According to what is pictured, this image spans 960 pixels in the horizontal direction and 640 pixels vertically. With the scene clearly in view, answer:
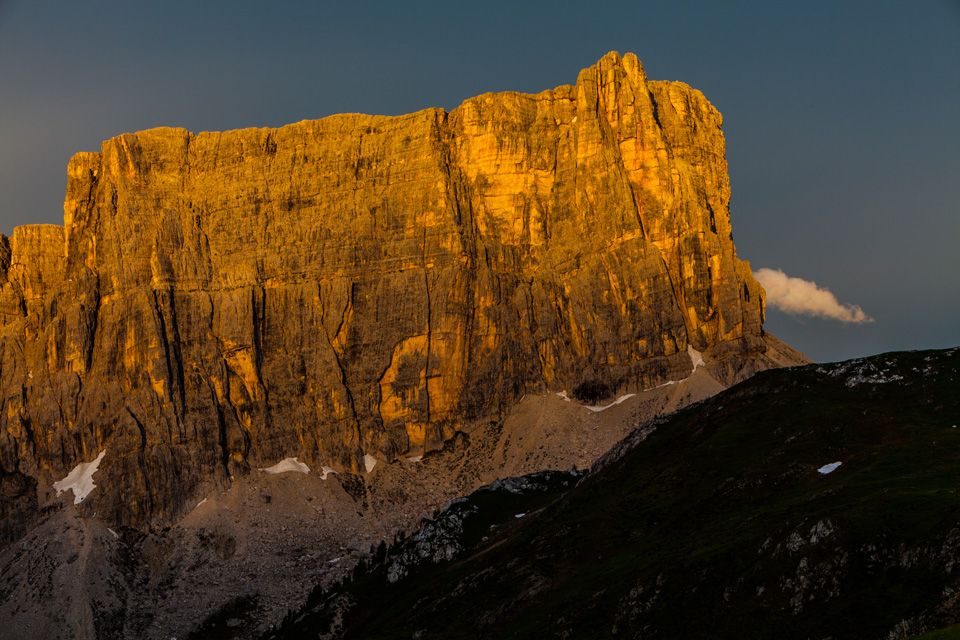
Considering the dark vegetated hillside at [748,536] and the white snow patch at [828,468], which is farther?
the white snow patch at [828,468]

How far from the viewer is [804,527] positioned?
258 ft

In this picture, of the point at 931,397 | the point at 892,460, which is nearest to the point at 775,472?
the point at 892,460

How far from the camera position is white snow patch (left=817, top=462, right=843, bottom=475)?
4024 inches

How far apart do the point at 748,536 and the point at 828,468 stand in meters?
20.7

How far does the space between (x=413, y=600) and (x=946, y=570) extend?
78.2 meters

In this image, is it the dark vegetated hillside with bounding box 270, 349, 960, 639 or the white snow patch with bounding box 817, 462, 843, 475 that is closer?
the dark vegetated hillside with bounding box 270, 349, 960, 639

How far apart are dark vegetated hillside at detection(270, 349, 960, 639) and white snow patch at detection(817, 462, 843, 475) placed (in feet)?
3.06

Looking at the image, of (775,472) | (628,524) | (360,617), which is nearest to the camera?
(775,472)

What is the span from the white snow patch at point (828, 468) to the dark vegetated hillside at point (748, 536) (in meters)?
0.93

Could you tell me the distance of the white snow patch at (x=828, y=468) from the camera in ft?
335

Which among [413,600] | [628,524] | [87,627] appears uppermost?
[628,524]

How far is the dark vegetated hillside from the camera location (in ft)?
235

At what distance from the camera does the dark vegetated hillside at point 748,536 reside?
2815 inches

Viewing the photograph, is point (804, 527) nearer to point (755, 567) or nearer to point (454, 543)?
point (755, 567)
